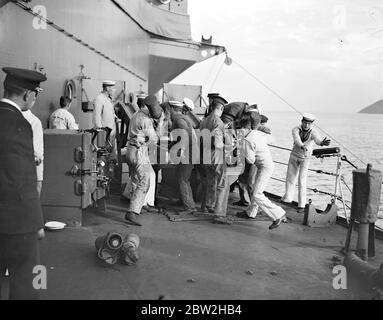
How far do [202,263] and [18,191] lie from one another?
2.06 metres

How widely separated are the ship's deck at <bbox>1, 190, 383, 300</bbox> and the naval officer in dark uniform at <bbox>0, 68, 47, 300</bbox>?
2.06 ft

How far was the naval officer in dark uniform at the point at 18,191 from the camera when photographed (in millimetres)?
2455

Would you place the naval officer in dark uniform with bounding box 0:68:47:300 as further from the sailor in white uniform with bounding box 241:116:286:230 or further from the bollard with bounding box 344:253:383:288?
the sailor in white uniform with bounding box 241:116:286:230

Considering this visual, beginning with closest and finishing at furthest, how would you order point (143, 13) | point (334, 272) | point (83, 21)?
point (334, 272), point (83, 21), point (143, 13)

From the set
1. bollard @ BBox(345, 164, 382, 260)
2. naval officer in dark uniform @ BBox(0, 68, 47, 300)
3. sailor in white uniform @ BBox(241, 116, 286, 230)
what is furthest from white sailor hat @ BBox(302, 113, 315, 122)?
naval officer in dark uniform @ BBox(0, 68, 47, 300)

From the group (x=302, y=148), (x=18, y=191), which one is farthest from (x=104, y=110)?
(x=18, y=191)

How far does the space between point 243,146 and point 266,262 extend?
2.16 meters

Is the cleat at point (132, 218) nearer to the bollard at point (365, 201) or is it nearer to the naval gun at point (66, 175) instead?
the naval gun at point (66, 175)

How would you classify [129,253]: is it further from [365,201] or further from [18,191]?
[365,201]
